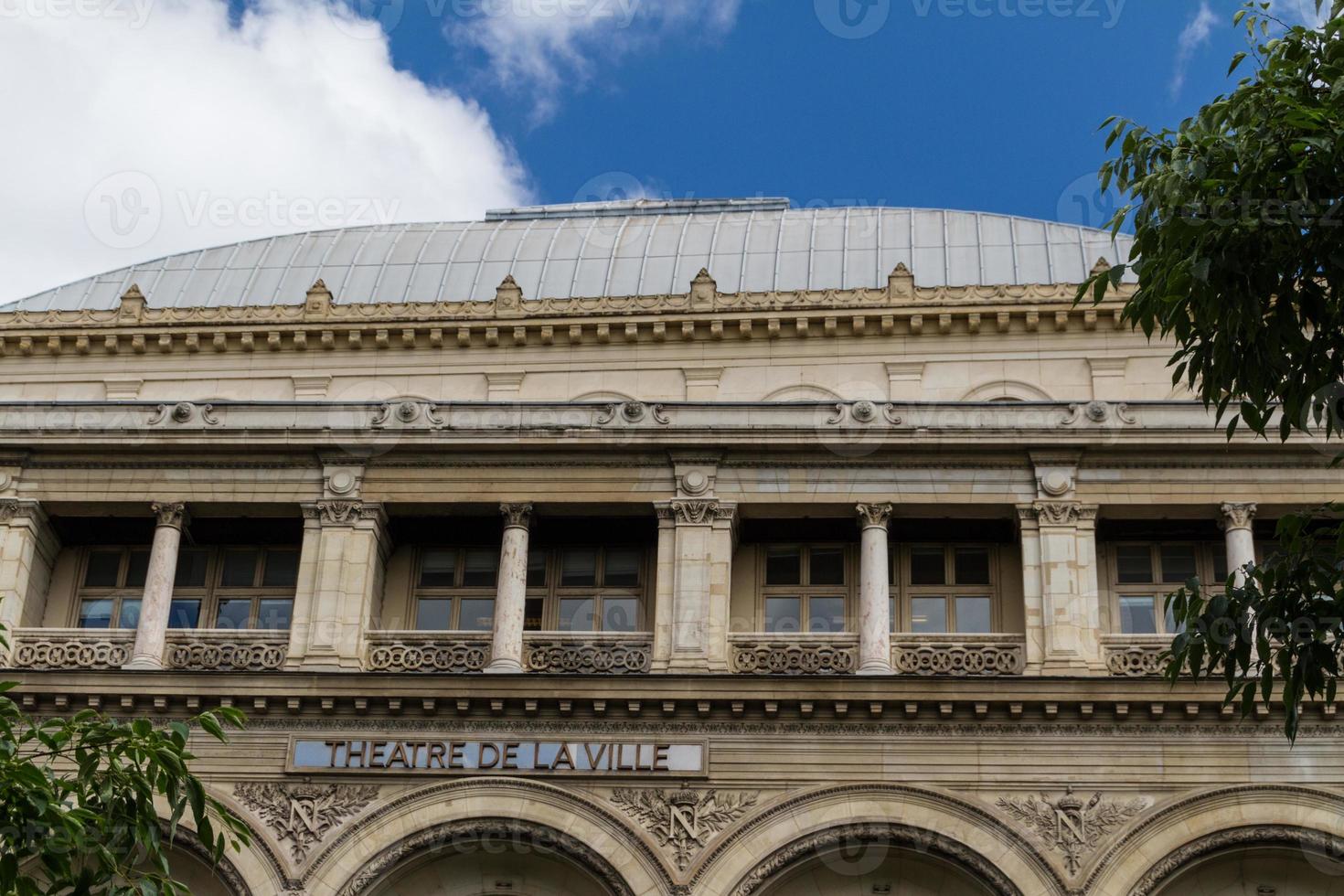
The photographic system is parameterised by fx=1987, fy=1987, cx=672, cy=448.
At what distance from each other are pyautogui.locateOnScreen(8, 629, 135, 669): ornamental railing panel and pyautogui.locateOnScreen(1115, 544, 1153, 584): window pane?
17971mm

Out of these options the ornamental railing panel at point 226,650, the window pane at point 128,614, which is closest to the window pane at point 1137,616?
the ornamental railing panel at point 226,650

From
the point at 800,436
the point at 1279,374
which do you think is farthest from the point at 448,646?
the point at 1279,374

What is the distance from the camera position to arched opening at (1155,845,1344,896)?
3189 cm

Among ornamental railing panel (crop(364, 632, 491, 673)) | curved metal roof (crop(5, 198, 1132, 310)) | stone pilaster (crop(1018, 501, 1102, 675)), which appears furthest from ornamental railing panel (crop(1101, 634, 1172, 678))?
curved metal roof (crop(5, 198, 1132, 310))

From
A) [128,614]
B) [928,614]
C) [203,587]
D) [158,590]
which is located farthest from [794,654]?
[128,614]

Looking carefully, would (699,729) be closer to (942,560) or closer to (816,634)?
(816,634)

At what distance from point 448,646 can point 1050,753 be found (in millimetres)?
10510

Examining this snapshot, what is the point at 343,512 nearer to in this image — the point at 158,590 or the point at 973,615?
the point at 158,590

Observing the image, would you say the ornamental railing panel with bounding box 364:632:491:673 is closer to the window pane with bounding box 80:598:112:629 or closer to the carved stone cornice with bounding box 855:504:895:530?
the window pane with bounding box 80:598:112:629

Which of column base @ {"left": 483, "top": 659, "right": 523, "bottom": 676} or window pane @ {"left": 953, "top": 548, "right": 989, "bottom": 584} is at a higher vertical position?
window pane @ {"left": 953, "top": 548, "right": 989, "bottom": 584}

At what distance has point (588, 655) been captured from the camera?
34.6 m

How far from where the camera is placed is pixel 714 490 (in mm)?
35875

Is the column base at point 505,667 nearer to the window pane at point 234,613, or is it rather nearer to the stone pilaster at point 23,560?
the window pane at point 234,613

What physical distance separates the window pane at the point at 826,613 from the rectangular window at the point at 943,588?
3.22ft
